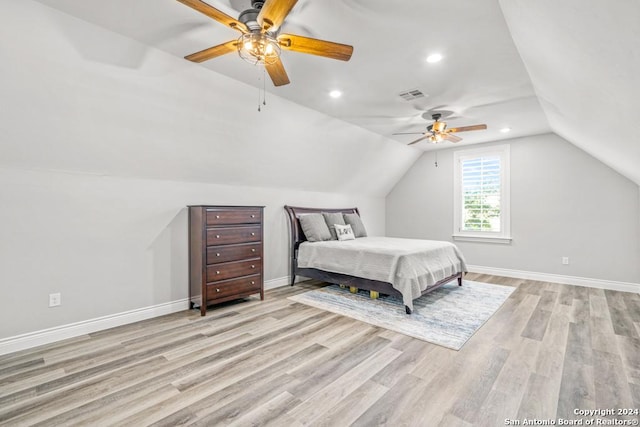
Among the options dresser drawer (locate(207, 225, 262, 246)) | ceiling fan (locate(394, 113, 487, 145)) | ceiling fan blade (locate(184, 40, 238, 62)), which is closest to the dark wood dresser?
dresser drawer (locate(207, 225, 262, 246))

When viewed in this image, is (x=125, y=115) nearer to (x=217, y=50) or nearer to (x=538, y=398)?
(x=217, y=50)

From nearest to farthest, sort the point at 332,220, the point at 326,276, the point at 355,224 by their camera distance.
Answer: the point at 326,276
the point at 332,220
the point at 355,224

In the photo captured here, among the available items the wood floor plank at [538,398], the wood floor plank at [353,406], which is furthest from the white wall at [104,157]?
the wood floor plank at [538,398]

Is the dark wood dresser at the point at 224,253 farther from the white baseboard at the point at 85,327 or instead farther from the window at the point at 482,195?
the window at the point at 482,195

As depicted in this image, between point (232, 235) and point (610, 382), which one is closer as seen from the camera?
point (610, 382)

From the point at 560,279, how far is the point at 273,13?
609 centimetres

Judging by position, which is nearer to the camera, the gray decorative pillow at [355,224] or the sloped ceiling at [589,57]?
the sloped ceiling at [589,57]

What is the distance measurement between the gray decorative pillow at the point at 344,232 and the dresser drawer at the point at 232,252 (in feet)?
5.22

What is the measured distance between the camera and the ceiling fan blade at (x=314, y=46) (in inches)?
78.9

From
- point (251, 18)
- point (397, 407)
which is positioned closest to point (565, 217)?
point (397, 407)

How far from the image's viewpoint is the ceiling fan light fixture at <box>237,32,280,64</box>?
6.65 ft

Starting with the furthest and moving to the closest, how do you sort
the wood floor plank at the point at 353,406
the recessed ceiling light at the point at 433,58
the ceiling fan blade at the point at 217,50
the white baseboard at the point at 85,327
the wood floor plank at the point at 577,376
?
the recessed ceiling light at the point at 433,58 < the white baseboard at the point at 85,327 < the ceiling fan blade at the point at 217,50 < the wood floor plank at the point at 577,376 < the wood floor plank at the point at 353,406

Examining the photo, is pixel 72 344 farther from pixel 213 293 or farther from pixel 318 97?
pixel 318 97

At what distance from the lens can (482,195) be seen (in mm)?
6172
